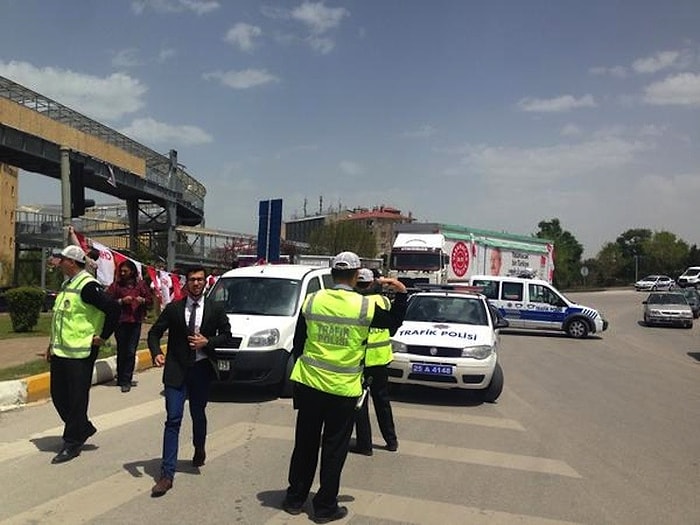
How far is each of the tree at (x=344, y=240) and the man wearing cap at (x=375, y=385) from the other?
70399mm

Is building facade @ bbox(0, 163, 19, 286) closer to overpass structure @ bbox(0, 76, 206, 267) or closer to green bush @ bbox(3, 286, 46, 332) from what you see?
overpass structure @ bbox(0, 76, 206, 267)

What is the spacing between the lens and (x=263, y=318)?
986 cm

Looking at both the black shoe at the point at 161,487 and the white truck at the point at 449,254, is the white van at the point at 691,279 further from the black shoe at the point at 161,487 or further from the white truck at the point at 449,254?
the black shoe at the point at 161,487

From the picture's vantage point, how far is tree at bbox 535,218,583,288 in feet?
283

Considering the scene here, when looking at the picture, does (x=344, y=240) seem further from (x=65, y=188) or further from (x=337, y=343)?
(x=337, y=343)

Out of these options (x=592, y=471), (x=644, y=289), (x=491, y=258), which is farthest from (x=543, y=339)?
(x=644, y=289)

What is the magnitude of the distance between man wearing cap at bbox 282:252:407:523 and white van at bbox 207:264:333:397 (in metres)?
3.62

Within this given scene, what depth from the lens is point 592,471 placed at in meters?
6.41

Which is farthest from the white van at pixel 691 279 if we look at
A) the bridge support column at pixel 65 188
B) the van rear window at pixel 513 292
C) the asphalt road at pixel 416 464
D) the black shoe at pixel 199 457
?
the black shoe at pixel 199 457

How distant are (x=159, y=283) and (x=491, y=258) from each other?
61.7 feet

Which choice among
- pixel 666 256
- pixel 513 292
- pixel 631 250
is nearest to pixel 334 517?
pixel 513 292

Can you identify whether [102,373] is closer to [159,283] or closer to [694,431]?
[159,283]

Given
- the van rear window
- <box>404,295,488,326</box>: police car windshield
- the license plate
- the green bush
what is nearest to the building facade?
the green bush

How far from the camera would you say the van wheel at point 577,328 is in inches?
873
